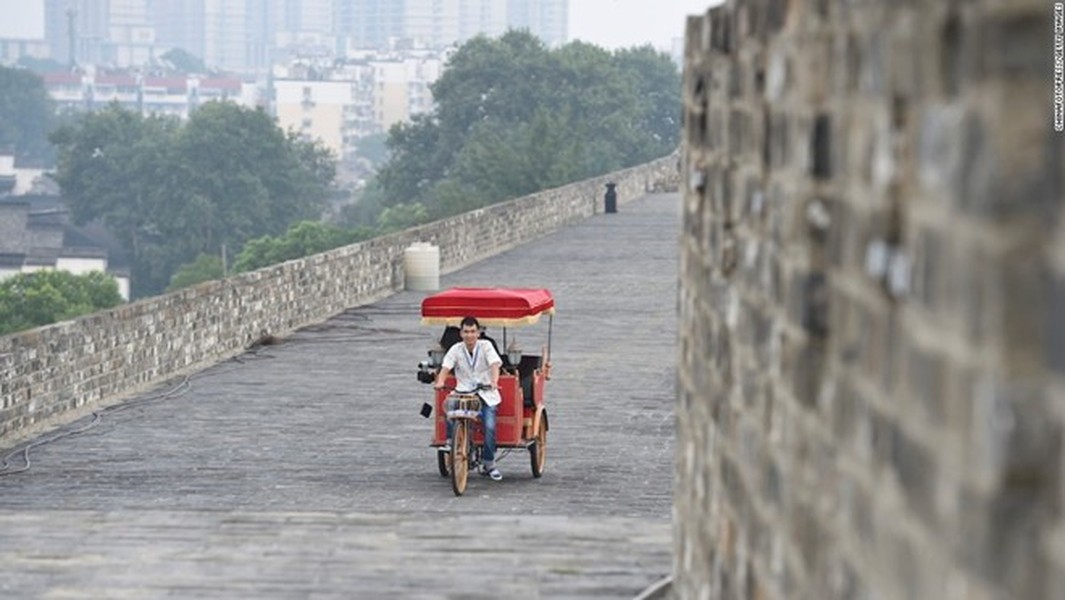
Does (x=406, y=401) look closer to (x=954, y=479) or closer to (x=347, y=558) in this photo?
(x=347, y=558)

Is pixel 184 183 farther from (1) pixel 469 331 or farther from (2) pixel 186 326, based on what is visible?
(1) pixel 469 331

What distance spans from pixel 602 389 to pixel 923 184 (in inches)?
765

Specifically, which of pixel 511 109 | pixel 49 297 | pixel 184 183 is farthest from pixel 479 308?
pixel 184 183

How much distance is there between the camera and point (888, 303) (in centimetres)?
445

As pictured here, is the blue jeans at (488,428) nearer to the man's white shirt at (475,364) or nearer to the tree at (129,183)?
the man's white shirt at (475,364)

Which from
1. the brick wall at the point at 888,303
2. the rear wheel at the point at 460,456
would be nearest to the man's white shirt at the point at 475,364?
the rear wheel at the point at 460,456

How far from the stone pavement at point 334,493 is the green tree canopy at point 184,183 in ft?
365

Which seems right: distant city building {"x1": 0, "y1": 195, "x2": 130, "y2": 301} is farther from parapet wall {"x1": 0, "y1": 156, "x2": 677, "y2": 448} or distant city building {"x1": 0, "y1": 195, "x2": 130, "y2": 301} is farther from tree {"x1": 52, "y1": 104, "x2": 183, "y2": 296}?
parapet wall {"x1": 0, "y1": 156, "x2": 677, "y2": 448}

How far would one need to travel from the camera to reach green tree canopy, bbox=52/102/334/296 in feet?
455

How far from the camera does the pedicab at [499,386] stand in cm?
1548

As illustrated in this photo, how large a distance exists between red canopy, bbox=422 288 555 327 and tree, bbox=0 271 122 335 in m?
73.5

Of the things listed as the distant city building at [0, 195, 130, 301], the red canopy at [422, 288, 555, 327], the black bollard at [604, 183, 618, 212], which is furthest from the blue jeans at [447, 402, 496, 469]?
the distant city building at [0, 195, 130, 301]

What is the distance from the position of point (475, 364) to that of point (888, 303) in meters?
10.9

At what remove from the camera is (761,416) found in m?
6.54
